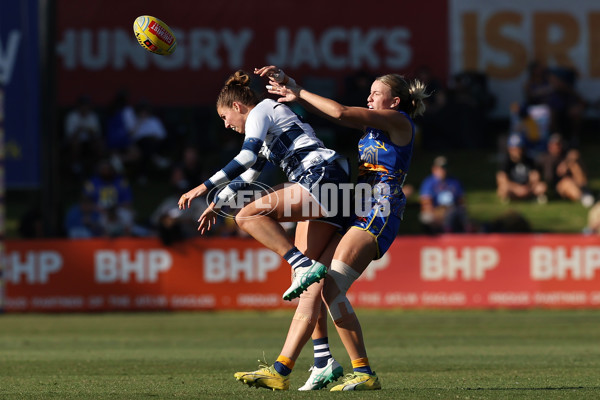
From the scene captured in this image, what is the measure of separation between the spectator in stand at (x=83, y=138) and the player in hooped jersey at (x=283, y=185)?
16.0 meters

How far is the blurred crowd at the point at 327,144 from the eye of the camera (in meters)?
19.5

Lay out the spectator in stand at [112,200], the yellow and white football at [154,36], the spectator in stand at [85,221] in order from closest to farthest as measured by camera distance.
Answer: the yellow and white football at [154,36] < the spectator in stand at [85,221] < the spectator in stand at [112,200]

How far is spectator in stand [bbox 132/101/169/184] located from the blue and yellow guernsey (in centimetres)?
1672

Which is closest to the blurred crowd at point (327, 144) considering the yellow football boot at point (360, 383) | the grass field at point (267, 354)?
the grass field at point (267, 354)

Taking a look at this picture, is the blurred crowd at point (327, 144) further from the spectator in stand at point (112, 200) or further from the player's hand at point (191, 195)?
the player's hand at point (191, 195)

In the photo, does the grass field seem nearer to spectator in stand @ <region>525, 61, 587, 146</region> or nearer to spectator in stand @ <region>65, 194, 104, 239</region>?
spectator in stand @ <region>65, 194, 104, 239</region>

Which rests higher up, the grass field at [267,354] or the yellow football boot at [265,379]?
the yellow football boot at [265,379]

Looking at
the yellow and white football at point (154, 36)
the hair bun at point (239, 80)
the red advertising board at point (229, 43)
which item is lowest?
the hair bun at point (239, 80)

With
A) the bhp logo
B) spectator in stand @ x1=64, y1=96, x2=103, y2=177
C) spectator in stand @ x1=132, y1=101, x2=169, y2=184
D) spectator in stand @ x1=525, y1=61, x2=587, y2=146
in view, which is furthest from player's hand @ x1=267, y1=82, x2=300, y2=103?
spectator in stand @ x1=525, y1=61, x2=587, y2=146

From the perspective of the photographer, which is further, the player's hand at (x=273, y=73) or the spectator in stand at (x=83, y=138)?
the spectator in stand at (x=83, y=138)

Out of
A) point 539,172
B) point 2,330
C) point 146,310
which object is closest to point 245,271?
point 146,310

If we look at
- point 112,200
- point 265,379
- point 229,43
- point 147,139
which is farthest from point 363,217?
point 229,43

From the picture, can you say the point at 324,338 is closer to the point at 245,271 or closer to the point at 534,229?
the point at 245,271

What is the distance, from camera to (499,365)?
9.32 m
